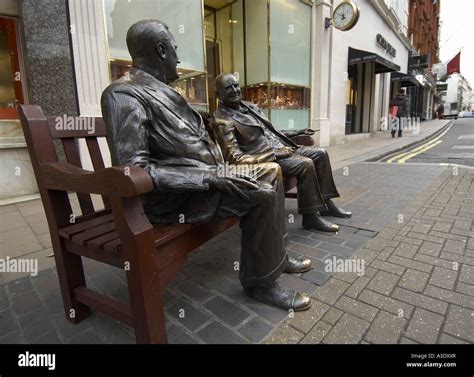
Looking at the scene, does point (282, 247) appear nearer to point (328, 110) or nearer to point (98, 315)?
point (98, 315)

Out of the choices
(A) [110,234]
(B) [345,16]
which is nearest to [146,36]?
(A) [110,234]

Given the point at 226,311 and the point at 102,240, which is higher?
the point at 102,240

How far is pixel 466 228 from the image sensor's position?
3092 millimetres

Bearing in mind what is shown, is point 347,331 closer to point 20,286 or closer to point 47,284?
point 47,284

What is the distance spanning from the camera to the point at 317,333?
167 centimetres

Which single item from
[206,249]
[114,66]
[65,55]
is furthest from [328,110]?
[206,249]

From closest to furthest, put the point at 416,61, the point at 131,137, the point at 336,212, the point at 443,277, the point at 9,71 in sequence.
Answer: the point at 131,137
the point at 443,277
the point at 336,212
the point at 9,71
the point at 416,61

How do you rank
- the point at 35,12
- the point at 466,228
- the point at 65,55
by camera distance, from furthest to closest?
the point at 65,55
the point at 35,12
the point at 466,228

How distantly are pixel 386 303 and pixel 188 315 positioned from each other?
124 cm

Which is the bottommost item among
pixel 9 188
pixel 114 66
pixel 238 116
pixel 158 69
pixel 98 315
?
pixel 98 315

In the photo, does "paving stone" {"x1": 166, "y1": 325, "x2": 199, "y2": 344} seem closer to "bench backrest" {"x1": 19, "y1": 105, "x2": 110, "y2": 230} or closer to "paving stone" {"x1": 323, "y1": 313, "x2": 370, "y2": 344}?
"paving stone" {"x1": 323, "y1": 313, "x2": 370, "y2": 344}

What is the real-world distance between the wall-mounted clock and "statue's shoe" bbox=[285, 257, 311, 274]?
9.23 m

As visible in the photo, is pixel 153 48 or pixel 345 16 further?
pixel 345 16
